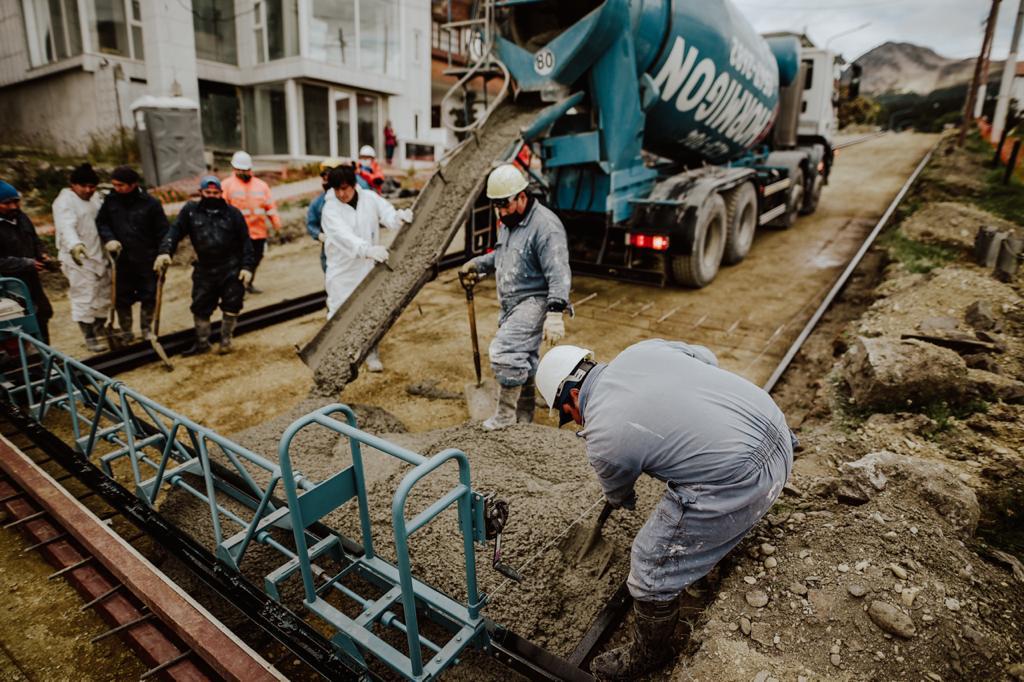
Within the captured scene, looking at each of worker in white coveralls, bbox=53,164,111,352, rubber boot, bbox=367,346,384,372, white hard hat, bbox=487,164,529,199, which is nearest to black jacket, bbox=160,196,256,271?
worker in white coveralls, bbox=53,164,111,352

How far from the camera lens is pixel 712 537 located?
2.06 meters

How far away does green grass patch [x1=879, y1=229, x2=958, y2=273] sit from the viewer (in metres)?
6.84

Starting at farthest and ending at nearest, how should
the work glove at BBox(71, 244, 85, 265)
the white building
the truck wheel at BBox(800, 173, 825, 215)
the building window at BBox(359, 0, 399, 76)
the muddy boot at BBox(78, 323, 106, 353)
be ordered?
the building window at BBox(359, 0, 399, 76), the white building, the truck wheel at BBox(800, 173, 825, 215), the muddy boot at BBox(78, 323, 106, 353), the work glove at BBox(71, 244, 85, 265)

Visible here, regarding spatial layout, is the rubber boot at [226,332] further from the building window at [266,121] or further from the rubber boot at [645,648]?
the building window at [266,121]

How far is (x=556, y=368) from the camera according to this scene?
91.3 inches

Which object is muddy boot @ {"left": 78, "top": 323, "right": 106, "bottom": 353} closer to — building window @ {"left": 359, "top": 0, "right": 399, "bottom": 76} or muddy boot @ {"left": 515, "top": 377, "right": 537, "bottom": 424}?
muddy boot @ {"left": 515, "top": 377, "right": 537, "bottom": 424}

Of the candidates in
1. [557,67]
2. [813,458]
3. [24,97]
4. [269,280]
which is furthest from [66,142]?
[813,458]

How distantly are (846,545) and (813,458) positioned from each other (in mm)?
1111

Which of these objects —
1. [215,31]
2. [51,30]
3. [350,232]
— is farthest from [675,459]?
[51,30]

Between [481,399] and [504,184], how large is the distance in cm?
179

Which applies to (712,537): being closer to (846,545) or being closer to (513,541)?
(846,545)

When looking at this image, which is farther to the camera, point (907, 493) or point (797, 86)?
point (797, 86)

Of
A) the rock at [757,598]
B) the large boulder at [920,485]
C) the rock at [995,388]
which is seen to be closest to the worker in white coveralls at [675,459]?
the rock at [757,598]

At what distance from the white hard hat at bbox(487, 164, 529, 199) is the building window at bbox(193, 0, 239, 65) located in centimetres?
1484
